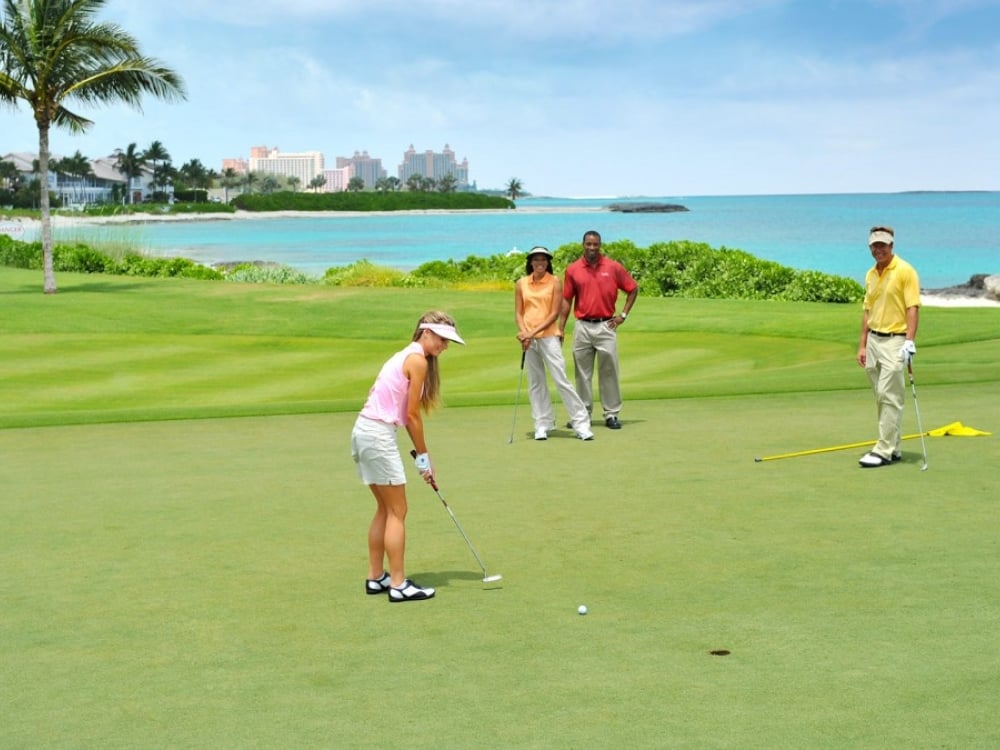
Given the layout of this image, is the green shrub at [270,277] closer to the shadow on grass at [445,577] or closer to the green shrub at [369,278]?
the green shrub at [369,278]

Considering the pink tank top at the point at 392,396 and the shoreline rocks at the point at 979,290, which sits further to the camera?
the shoreline rocks at the point at 979,290

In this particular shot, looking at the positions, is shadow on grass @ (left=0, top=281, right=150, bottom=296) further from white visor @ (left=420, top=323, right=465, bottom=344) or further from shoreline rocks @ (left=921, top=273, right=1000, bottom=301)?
shoreline rocks @ (left=921, top=273, right=1000, bottom=301)

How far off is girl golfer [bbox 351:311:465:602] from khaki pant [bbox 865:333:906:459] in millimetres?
5231

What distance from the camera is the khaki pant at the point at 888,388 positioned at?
1176 cm

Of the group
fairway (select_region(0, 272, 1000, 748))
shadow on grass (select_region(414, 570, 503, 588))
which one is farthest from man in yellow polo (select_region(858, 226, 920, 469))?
shadow on grass (select_region(414, 570, 503, 588))

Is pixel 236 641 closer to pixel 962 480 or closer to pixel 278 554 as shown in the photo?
pixel 278 554

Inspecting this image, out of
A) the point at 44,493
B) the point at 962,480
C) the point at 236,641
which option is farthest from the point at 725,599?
the point at 44,493

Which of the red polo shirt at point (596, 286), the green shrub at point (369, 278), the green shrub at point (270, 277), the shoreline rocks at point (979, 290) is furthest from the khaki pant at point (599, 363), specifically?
the shoreline rocks at point (979, 290)

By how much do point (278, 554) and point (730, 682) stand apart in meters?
3.69

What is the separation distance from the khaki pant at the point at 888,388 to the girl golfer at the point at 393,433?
523 centimetres

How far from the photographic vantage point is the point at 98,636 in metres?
7.08

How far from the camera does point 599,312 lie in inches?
589

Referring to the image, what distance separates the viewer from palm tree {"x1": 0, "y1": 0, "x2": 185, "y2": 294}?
35.6m

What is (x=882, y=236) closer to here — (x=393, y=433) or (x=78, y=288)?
(x=393, y=433)
